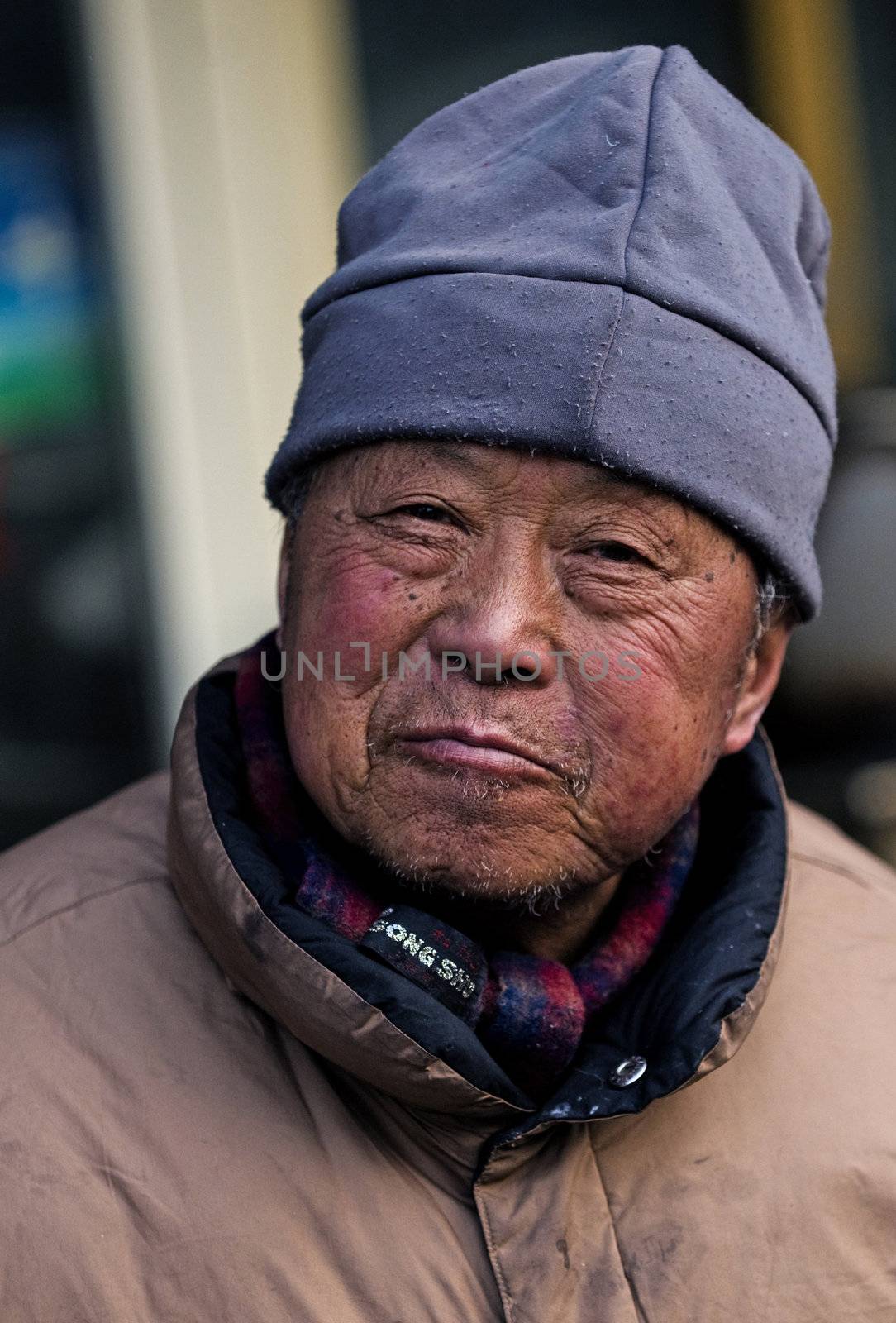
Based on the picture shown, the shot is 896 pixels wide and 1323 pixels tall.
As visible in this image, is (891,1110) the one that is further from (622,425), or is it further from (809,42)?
(809,42)

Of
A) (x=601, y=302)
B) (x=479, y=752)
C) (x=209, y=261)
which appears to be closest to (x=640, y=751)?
(x=479, y=752)

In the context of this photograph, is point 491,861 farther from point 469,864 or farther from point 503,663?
point 503,663

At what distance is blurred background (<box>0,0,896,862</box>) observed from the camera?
12.6 feet

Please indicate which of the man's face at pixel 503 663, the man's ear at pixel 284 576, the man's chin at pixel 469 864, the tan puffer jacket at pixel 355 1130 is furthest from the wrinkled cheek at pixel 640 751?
the man's ear at pixel 284 576

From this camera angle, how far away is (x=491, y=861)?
1.76 metres

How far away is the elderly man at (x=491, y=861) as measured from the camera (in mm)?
1623

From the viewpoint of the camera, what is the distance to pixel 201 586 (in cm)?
417

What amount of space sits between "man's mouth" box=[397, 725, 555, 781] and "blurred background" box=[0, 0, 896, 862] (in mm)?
2271

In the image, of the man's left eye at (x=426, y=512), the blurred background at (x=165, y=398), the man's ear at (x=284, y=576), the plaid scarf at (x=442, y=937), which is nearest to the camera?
the plaid scarf at (x=442, y=937)

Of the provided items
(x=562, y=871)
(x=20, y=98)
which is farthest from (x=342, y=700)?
(x=20, y=98)

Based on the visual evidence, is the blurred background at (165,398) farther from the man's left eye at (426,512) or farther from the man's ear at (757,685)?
the man's left eye at (426,512)

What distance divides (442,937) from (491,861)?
110mm

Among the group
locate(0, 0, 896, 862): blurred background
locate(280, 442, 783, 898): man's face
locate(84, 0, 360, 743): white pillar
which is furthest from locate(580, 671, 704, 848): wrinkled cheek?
locate(84, 0, 360, 743): white pillar

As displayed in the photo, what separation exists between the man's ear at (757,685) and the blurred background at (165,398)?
178 centimetres
